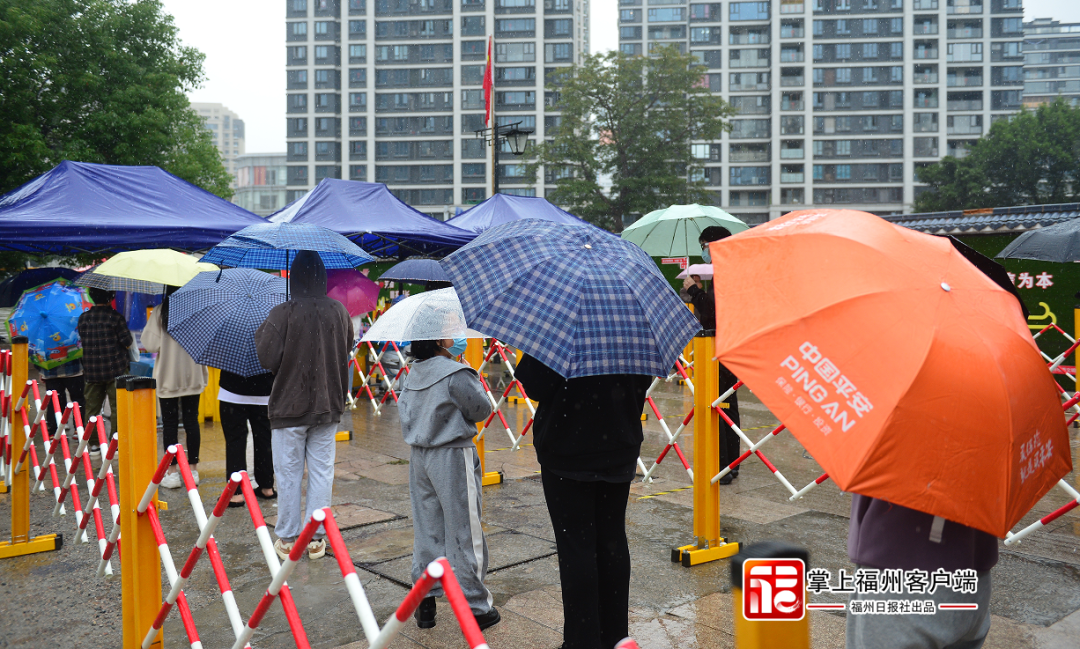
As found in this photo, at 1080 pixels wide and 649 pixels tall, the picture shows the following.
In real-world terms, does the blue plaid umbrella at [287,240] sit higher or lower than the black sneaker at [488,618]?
higher

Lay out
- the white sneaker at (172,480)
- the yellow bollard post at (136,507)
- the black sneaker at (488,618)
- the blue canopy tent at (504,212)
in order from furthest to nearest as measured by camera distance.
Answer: the blue canopy tent at (504,212)
the white sneaker at (172,480)
the black sneaker at (488,618)
the yellow bollard post at (136,507)

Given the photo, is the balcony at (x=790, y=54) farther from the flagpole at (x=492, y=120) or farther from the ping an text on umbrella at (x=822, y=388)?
the ping an text on umbrella at (x=822, y=388)

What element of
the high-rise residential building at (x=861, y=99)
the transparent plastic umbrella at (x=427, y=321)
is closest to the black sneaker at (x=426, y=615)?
the transparent plastic umbrella at (x=427, y=321)

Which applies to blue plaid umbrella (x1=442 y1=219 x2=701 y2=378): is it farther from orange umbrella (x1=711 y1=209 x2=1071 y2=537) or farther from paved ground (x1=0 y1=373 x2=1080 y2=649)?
paved ground (x1=0 y1=373 x2=1080 y2=649)

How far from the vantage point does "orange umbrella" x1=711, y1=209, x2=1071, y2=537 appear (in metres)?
1.79

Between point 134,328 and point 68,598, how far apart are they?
20.2ft

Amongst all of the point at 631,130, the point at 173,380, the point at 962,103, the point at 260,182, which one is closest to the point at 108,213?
the point at 173,380

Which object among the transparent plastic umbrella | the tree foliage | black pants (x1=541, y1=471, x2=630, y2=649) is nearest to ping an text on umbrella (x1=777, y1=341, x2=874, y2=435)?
black pants (x1=541, y1=471, x2=630, y2=649)

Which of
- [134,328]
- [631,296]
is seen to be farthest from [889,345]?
[134,328]

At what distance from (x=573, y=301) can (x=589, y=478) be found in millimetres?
686

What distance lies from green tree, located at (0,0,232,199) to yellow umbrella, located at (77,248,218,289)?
46.4 ft

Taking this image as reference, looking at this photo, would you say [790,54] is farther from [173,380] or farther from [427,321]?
[427,321]

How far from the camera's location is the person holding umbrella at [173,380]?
6461 millimetres

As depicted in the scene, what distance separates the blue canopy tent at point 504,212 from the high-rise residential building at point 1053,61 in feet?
415
